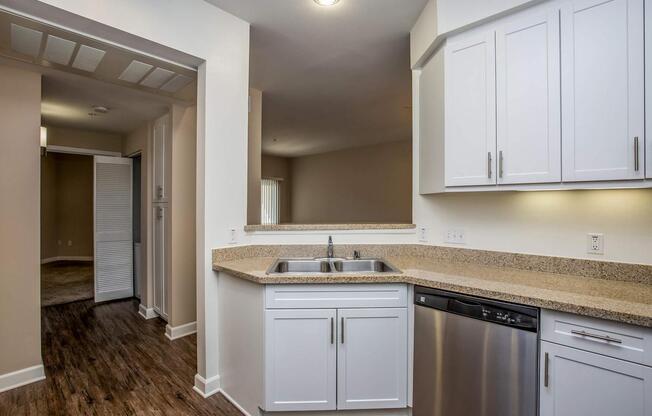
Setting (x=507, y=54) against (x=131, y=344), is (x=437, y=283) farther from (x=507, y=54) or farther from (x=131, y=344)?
(x=131, y=344)

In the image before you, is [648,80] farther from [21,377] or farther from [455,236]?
[21,377]

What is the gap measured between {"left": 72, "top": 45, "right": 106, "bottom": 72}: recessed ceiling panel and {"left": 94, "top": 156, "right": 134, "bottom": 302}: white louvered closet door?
90.0 inches

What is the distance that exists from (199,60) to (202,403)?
7.40ft

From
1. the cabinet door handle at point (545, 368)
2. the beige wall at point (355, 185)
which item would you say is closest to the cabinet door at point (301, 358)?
the cabinet door handle at point (545, 368)

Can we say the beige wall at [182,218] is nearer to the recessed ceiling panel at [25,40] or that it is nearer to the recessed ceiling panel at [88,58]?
the recessed ceiling panel at [88,58]

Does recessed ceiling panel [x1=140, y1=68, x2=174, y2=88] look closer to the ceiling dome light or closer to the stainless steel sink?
the ceiling dome light

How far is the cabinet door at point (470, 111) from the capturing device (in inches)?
73.4

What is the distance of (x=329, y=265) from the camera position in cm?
228

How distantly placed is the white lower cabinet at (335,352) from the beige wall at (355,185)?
4540 mm

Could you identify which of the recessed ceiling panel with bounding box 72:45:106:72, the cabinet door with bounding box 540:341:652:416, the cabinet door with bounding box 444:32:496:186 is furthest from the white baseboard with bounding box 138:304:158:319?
the cabinet door with bounding box 540:341:652:416

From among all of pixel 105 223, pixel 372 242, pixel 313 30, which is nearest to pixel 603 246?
pixel 372 242

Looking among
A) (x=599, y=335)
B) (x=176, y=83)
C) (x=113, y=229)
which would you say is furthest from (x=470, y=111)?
(x=113, y=229)

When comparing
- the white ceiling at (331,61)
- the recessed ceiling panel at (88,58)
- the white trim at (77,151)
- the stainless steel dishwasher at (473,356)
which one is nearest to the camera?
the stainless steel dishwasher at (473,356)

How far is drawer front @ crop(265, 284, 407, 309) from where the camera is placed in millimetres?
1790
